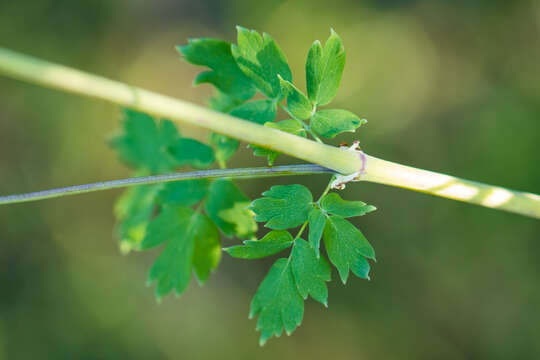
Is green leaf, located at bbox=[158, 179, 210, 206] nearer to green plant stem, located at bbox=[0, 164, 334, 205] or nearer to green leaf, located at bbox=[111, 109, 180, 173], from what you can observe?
green leaf, located at bbox=[111, 109, 180, 173]

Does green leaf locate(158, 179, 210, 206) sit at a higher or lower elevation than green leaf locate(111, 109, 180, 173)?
higher

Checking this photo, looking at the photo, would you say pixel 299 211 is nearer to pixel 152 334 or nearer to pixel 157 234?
pixel 157 234

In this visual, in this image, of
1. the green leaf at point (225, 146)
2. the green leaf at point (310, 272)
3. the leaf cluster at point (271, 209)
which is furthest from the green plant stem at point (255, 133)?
the green leaf at point (225, 146)

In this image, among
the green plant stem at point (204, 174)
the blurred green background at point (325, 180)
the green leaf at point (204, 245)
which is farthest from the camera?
the blurred green background at point (325, 180)

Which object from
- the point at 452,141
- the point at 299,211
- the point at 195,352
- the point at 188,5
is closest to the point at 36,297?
the point at 195,352

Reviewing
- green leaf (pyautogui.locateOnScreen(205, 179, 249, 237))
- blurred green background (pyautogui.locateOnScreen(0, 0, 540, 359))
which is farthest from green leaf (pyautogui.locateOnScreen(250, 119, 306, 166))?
blurred green background (pyautogui.locateOnScreen(0, 0, 540, 359))

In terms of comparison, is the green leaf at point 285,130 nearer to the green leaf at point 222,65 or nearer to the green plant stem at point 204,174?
the green plant stem at point 204,174

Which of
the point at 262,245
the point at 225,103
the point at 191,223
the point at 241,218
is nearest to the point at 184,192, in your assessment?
the point at 191,223
